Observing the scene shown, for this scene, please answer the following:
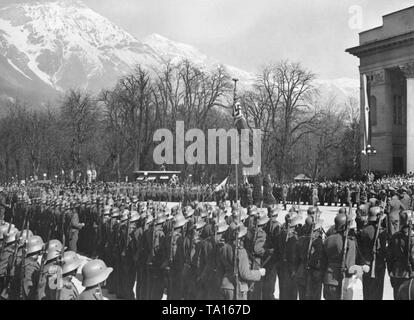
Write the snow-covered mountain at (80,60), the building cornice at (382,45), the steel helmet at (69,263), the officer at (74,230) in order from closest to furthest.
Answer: the steel helmet at (69,263) → the officer at (74,230) → the building cornice at (382,45) → the snow-covered mountain at (80,60)

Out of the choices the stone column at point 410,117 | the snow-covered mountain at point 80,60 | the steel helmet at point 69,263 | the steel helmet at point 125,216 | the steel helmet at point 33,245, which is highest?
the snow-covered mountain at point 80,60

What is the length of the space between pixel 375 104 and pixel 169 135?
22.7m

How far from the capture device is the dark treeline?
51.5 meters

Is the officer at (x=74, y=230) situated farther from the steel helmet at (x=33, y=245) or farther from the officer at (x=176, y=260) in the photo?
the steel helmet at (x=33, y=245)

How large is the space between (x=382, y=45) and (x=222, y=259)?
3315 centimetres

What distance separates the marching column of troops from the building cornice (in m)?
26.5

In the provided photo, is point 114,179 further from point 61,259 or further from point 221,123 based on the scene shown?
point 61,259

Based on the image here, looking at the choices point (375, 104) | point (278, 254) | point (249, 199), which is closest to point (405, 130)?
point (375, 104)

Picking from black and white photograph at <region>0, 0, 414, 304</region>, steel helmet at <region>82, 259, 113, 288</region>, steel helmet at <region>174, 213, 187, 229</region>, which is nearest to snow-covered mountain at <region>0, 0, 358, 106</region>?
black and white photograph at <region>0, 0, 414, 304</region>

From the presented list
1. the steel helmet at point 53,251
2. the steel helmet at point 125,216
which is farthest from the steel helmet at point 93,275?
the steel helmet at point 125,216

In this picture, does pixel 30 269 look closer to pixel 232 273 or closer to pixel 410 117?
pixel 232 273

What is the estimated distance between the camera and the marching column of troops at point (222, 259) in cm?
623

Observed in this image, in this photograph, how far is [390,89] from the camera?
3806 cm
